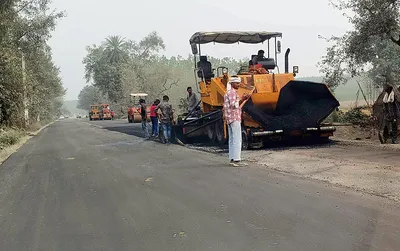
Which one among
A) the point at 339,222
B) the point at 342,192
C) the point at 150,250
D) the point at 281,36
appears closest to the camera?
the point at 150,250

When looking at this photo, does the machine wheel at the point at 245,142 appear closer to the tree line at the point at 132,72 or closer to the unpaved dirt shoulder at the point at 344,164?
the unpaved dirt shoulder at the point at 344,164

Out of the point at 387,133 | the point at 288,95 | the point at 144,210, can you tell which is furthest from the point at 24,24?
the point at 144,210

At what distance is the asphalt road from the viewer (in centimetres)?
484

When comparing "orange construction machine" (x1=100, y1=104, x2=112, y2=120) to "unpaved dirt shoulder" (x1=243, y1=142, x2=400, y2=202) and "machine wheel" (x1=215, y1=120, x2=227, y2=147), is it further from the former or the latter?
"unpaved dirt shoulder" (x1=243, y1=142, x2=400, y2=202)

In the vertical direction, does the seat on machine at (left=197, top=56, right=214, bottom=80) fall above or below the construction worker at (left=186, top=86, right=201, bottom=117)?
above

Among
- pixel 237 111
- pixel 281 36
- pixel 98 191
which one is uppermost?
pixel 281 36

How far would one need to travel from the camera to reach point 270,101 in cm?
1341

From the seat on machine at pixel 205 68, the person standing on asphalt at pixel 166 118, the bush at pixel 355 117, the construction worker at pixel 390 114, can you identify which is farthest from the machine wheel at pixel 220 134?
the bush at pixel 355 117

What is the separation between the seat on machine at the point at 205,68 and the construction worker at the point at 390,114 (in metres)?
5.48

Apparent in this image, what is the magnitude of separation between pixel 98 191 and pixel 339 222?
13.6 feet

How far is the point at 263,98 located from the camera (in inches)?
523

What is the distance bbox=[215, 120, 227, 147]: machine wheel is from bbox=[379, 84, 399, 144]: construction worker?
15.0 feet

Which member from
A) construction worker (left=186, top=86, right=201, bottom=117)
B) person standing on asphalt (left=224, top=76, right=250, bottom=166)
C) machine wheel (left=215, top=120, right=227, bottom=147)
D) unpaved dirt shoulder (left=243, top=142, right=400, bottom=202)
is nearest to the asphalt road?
unpaved dirt shoulder (left=243, top=142, right=400, bottom=202)

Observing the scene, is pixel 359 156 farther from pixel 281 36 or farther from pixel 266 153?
pixel 281 36
